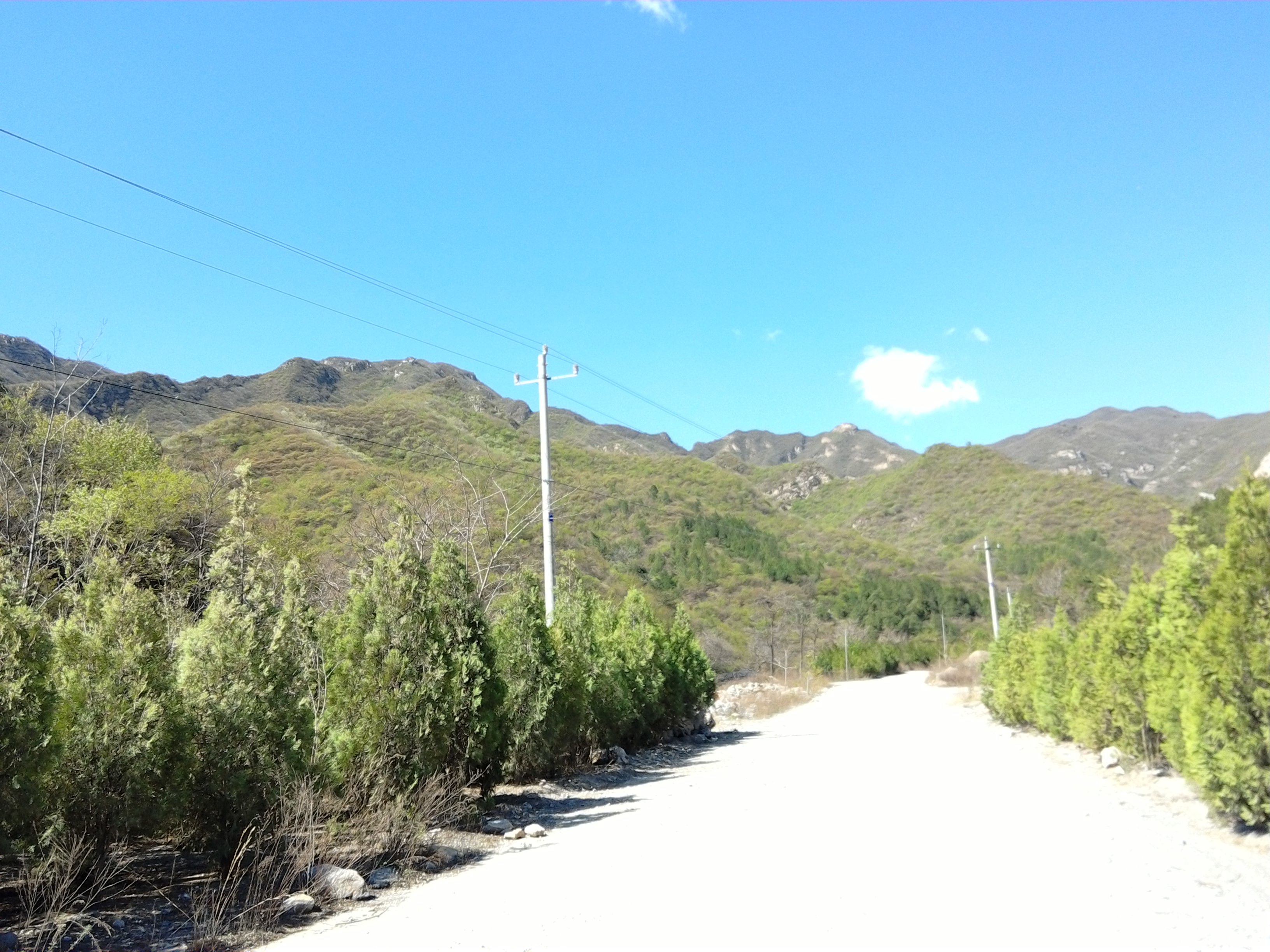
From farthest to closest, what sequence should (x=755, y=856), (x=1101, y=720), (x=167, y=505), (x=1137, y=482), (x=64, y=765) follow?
(x=1137, y=482) → (x=167, y=505) → (x=1101, y=720) → (x=755, y=856) → (x=64, y=765)

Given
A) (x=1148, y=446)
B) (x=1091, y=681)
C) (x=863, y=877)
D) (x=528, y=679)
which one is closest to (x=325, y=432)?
(x=528, y=679)

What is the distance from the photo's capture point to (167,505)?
2123cm

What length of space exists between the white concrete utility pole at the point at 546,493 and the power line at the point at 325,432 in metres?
1.69

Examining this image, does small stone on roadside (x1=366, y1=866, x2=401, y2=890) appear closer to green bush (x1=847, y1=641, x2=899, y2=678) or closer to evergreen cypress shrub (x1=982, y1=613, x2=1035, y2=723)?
evergreen cypress shrub (x1=982, y1=613, x2=1035, y2=723)

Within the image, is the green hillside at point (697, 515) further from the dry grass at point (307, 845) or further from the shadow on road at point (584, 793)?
the shadow on road at point (584, 793)

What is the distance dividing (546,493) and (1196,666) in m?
10.8

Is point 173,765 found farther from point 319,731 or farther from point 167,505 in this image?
point 167,505

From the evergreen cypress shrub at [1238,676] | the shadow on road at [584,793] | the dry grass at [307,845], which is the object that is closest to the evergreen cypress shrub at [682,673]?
the shadow on road at [584,793]

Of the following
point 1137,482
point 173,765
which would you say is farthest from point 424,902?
point 1137,482

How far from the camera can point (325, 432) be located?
126 ft

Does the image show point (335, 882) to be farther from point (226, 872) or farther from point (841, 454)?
point (841, 454)

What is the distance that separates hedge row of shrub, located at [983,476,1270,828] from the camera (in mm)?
6629

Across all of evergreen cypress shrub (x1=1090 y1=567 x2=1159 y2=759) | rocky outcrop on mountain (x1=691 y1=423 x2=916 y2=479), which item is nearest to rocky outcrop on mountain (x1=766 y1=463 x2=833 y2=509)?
rocky outcrop on mountain (x1=691 y1=423 x2=916 y2=479)

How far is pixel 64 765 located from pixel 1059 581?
50.9 meters
